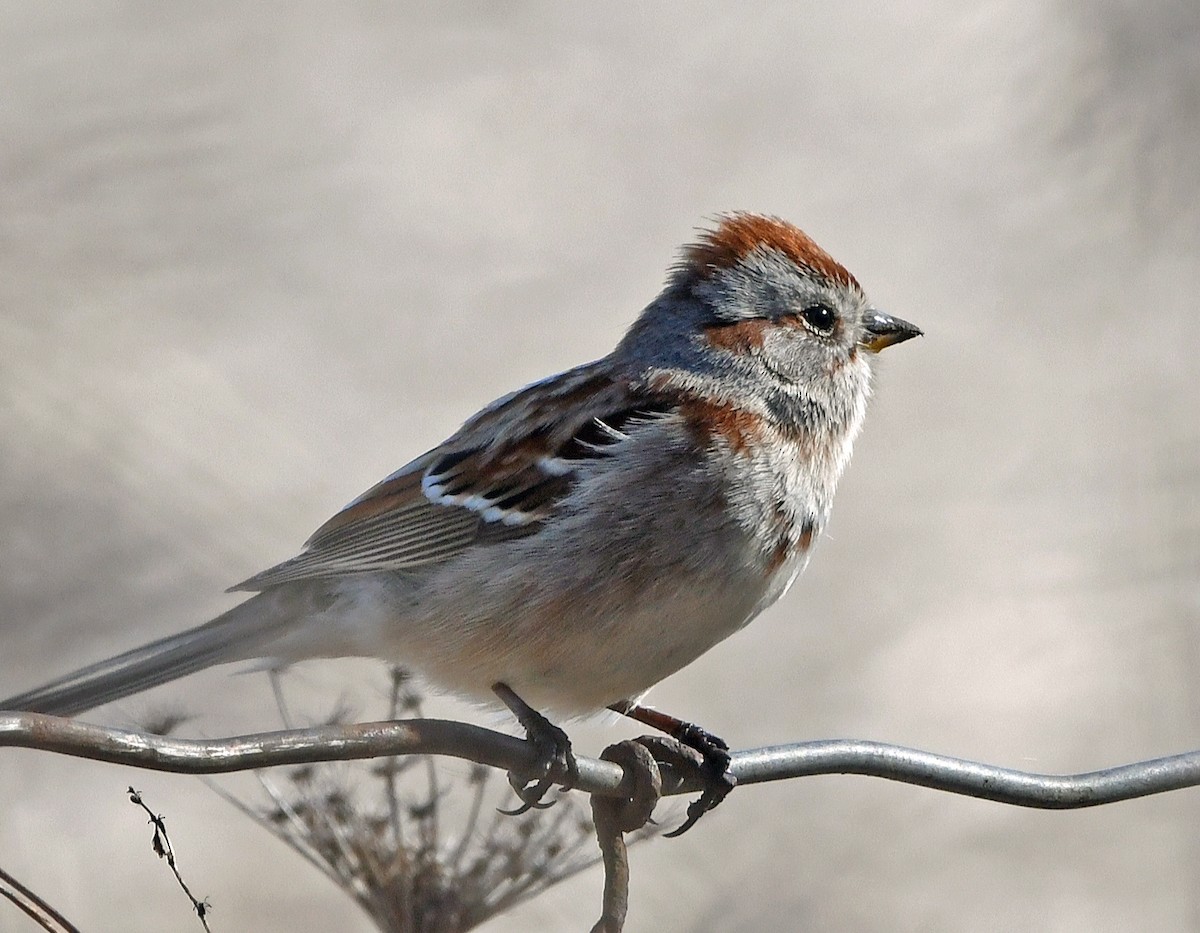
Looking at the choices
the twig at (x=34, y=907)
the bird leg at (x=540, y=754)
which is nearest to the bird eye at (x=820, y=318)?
the bird leg at (x=540, y=754)

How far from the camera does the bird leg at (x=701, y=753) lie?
3.02 meters

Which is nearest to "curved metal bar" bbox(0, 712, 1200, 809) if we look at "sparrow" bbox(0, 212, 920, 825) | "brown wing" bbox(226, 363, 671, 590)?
"sparrow" bbox(0, 212, 920, 825)

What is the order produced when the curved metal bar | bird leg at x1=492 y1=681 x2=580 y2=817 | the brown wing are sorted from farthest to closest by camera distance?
1. the brown wing
2. bird leg at x1=492 y1=681 x2=580 y2=817
3. the curved metal bar

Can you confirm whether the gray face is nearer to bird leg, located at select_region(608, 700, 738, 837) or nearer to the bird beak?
the bird beak

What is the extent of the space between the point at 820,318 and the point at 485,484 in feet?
2.90

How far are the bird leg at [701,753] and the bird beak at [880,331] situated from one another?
101 cm

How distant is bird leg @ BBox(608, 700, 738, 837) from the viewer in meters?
3.02

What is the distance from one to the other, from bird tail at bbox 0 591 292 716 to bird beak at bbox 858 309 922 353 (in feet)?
4.82

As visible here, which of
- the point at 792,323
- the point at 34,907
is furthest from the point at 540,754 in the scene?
the point at 792,323

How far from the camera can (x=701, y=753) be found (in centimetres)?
316

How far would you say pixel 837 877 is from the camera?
500 cm

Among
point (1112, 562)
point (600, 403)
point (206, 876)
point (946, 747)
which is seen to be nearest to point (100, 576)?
point (206, 876)

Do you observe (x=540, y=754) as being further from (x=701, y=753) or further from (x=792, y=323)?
(x=792, y=323)

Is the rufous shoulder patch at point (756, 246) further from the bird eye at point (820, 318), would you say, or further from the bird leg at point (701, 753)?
the bird leg at point (701, 753)
